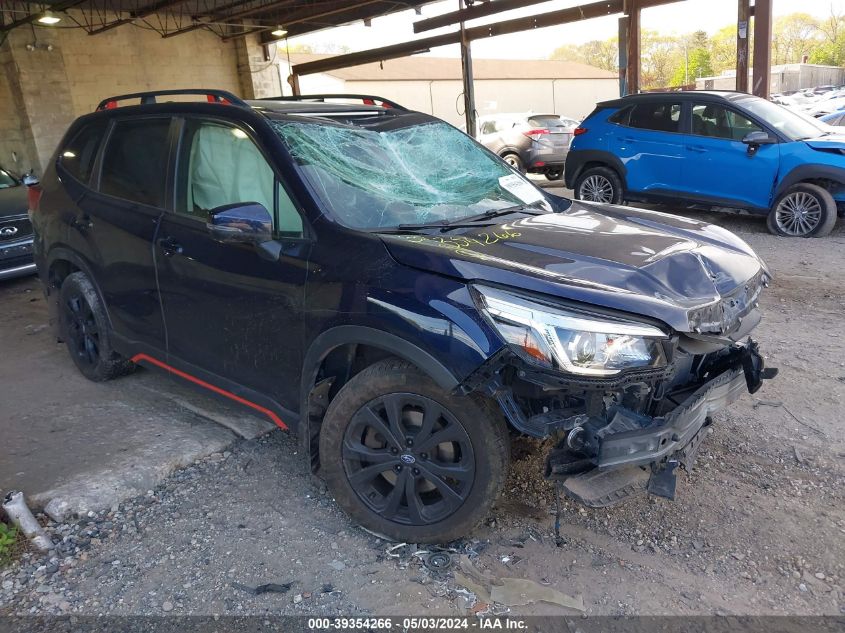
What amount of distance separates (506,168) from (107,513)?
289 centimetres

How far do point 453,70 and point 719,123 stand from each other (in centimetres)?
3533

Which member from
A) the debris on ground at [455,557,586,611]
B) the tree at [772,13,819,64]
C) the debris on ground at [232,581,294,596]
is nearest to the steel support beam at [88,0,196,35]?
the debris on ground at [232,581,294,596]

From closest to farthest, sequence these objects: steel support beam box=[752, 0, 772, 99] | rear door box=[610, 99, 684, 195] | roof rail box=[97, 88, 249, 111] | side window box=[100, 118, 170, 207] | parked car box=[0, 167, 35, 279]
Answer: roof rail box=[97, 88, 249, 111] → side window box=[100, 118, 170, 207] → parked car box=[0, 167, 35, 279] → rear door box=[610, 99, 684, 195] → steel support beam box=[752, 0, 772, 99]

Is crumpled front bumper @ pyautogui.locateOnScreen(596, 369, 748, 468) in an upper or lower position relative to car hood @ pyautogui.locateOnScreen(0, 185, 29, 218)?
lower

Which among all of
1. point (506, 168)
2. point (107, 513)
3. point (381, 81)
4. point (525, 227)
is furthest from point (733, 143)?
point (381, 81)

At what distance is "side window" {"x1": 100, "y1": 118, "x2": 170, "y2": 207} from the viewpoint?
3.80 meters

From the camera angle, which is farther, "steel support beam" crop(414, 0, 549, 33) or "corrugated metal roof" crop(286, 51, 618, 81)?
"corrugated metal roof" crop(286, 51, 618, 81)

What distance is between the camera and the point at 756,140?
27.3ft

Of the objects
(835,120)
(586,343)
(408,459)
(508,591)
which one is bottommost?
(508,591)

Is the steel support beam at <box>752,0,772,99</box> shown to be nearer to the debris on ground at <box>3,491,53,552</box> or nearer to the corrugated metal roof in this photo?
the debris on ground at <box>3,491,53,552</box>

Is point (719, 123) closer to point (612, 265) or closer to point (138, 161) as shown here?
point (612, 265)

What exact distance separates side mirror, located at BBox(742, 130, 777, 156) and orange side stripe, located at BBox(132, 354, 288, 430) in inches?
291

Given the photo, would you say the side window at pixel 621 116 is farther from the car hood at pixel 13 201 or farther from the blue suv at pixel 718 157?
the car hood at pixel 13 201

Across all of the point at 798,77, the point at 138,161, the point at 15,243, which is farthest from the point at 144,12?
the point at 798,77
